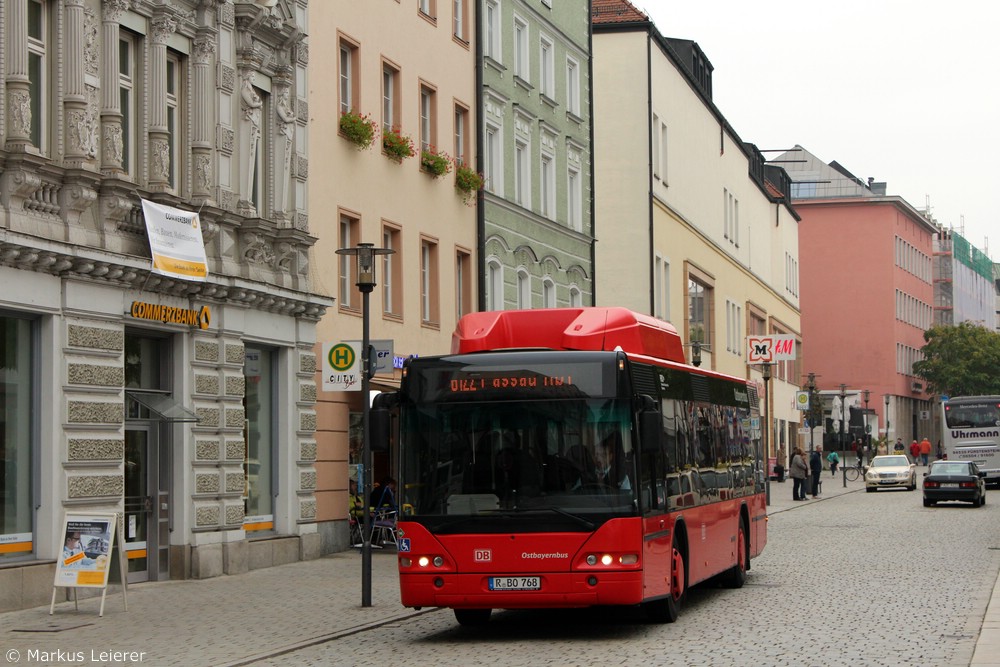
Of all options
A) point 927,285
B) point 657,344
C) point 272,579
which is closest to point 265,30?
point 272,579

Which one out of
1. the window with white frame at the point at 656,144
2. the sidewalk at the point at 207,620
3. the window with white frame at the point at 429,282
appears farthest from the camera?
the window with white frame at the point at 656,144

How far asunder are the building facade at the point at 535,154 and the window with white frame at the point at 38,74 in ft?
58.6

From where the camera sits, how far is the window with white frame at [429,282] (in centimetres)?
3441

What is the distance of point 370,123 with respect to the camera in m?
30.2

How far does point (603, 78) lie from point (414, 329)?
81.8 ft

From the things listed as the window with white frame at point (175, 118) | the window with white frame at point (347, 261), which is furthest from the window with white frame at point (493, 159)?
the window with white frame at point (175, 118)

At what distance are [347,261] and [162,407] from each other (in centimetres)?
781

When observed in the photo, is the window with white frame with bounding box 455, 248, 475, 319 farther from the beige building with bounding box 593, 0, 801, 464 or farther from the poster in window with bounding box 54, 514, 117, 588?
the poster in window with bounding box 54, 514, 117, 588

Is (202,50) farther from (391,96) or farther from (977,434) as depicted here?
(977,434)

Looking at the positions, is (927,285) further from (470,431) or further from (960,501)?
(470,431)

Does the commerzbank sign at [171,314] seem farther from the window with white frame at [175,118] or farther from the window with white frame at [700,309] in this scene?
the window with white frame at [700,309]

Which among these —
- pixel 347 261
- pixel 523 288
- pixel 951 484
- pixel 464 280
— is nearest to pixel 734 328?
pixel 951 484

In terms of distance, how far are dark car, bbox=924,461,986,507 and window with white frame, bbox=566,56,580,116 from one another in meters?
14.7

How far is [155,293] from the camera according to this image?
22.4 metres
